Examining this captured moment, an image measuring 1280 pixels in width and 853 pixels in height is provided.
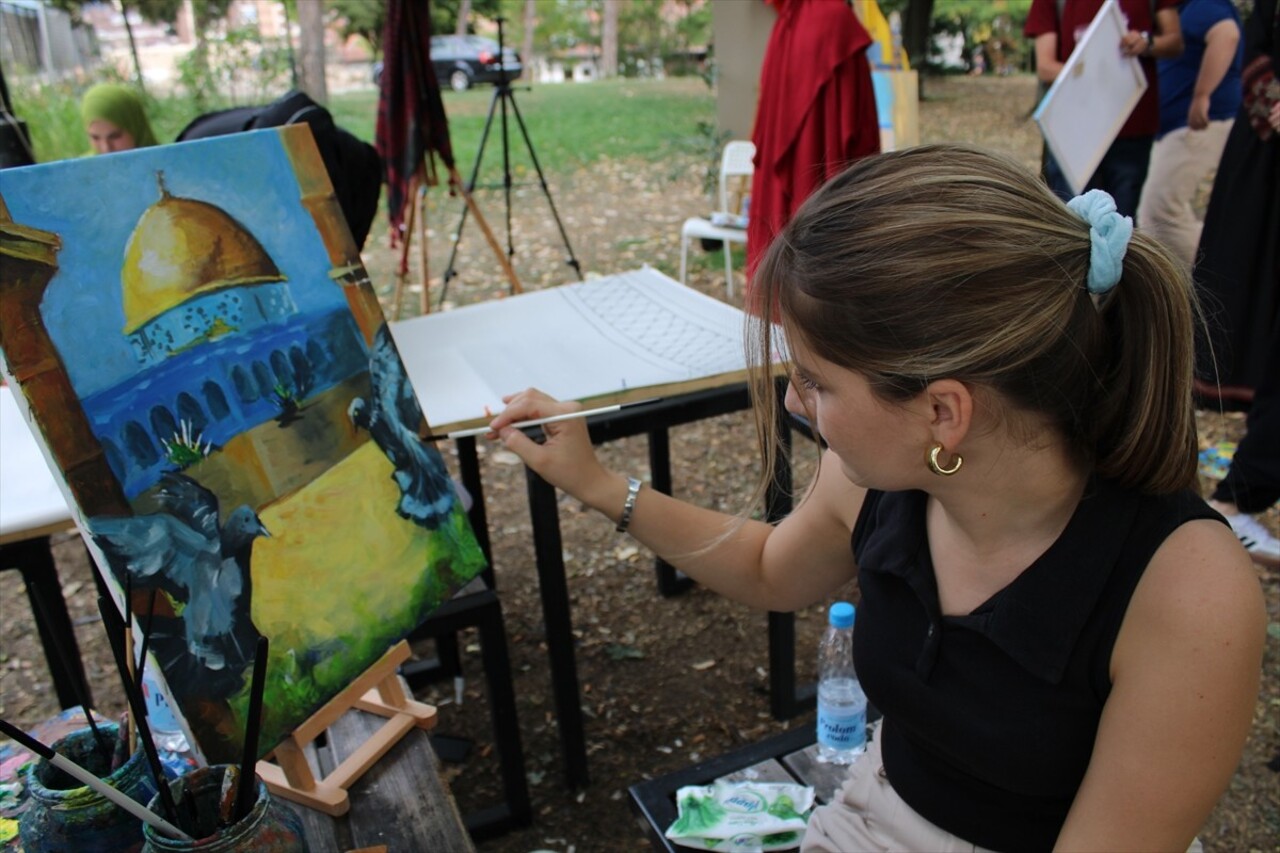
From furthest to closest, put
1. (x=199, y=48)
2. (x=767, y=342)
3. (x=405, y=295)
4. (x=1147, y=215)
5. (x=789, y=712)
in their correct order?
(x=199, y=48), (x=405, y=295), (x=1147, y=215), (x=789, y=712), (x=767, y=342)

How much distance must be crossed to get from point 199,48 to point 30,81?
2028 mm

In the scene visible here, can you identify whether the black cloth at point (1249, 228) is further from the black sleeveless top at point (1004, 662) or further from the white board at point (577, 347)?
the black sleeveless top at point (1004, 662)

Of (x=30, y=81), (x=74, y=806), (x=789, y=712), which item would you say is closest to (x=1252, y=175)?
(x=789, y=712)

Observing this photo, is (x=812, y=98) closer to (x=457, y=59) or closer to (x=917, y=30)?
(x=917, y=30)

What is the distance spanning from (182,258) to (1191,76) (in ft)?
14.9

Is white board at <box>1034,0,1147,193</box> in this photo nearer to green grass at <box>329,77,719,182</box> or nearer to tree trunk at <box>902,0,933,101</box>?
green grass at <box>329,77,719,182</box>

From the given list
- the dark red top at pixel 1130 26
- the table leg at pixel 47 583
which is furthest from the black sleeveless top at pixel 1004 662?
the dark red top at pixel 1130 26

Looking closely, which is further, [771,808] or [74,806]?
[771,808]

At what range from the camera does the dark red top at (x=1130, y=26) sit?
13.5 ft

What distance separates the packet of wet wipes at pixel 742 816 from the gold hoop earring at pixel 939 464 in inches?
29.0

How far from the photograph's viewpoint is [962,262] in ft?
3.07

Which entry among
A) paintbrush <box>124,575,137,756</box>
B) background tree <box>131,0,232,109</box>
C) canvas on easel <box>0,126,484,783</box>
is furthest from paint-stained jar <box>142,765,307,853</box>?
background tree <box>131,0,232,109</box>

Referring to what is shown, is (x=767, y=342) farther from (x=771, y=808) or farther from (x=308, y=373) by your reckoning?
(x=771, y=808)

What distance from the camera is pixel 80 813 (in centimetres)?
101
